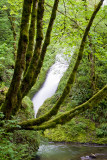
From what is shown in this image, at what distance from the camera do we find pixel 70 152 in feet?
23.2

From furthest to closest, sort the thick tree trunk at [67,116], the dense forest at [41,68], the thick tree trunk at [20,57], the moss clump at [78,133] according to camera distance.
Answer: the moss clump at [78,133], the thick tree trunk at [67,116], the dense forest at [41,68], the thick tree trunk at [20,57]

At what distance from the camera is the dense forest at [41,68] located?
11.5ft

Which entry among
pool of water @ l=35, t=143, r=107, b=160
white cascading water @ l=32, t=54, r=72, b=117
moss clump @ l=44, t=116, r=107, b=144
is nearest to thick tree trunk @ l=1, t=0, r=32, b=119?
pool of water @ l=35, t=143, r=107, b=160

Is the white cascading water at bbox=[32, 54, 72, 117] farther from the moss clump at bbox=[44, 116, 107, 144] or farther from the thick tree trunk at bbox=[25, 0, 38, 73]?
the thick tree trunk at bbox=[25, 0, 38, 73]

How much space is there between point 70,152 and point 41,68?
419 cm

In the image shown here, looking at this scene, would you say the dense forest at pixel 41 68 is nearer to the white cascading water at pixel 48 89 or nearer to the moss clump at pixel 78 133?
the moss clump at pixel 78 133

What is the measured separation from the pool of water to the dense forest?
57 cm

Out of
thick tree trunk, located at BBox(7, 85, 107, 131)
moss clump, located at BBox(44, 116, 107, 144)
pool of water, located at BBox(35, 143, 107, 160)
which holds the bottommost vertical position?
pool of water, located at BBox(35, 143, 107, 160)

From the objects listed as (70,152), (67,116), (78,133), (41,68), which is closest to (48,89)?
(78,133)

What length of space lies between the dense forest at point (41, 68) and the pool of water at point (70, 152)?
0.57 meters

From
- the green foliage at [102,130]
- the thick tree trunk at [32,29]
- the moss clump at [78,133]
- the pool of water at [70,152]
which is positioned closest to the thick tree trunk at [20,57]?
the thick tree trunk at [32,29]

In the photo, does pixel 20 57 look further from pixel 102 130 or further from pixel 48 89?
pixel 48 89

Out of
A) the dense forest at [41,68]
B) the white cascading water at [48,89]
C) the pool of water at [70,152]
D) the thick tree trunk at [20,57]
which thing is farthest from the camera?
the white cascading water at [48,89]

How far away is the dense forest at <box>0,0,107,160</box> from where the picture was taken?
3.50 m
